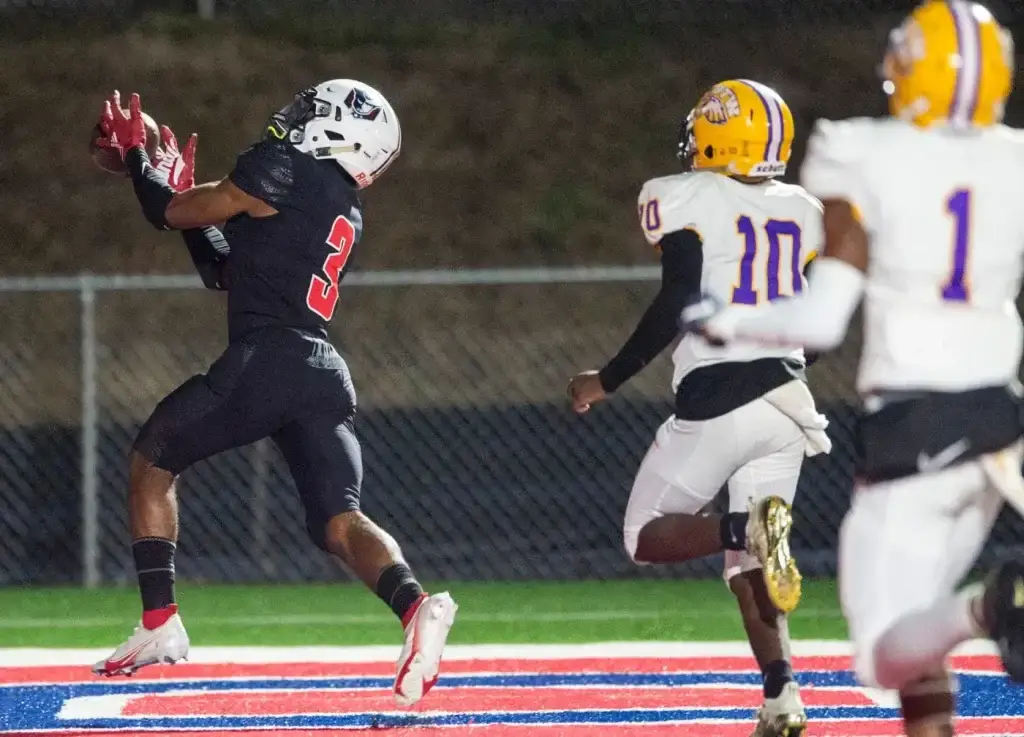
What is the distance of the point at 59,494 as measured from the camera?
948 cm

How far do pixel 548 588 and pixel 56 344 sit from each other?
4424 millimetres

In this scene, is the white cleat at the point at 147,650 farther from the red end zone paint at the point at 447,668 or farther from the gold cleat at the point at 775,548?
the gold cleat at the point at 775,548

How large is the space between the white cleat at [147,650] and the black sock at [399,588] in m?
0.64

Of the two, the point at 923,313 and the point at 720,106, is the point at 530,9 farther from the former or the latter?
the point at 923,313

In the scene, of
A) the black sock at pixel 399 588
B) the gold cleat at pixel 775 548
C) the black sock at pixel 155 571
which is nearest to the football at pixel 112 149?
the black sock at pixel 155 571

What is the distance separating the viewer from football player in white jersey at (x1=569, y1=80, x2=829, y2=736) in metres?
4.77

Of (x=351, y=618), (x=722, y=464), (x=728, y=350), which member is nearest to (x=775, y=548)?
(x=722, y=464)

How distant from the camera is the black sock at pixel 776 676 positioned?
4523 mm

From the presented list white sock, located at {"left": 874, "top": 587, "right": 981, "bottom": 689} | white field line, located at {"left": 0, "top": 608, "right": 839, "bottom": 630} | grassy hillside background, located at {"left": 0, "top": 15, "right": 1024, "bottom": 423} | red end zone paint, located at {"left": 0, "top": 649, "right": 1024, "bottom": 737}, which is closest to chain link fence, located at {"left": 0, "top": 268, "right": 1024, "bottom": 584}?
white field line, located at {"left": 0, "top": 608, "right": 839, "bottom": 630}

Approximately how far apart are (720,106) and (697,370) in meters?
0.75

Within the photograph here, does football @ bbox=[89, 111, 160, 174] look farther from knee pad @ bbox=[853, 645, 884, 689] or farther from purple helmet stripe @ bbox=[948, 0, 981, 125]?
knee pad @ bbox=[853, 645, 884, 689]

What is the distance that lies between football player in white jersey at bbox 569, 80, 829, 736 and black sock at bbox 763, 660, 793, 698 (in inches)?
2.6

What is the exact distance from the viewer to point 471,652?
6.61 metres

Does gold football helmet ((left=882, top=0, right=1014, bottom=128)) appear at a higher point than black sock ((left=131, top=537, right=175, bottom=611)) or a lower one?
higher
